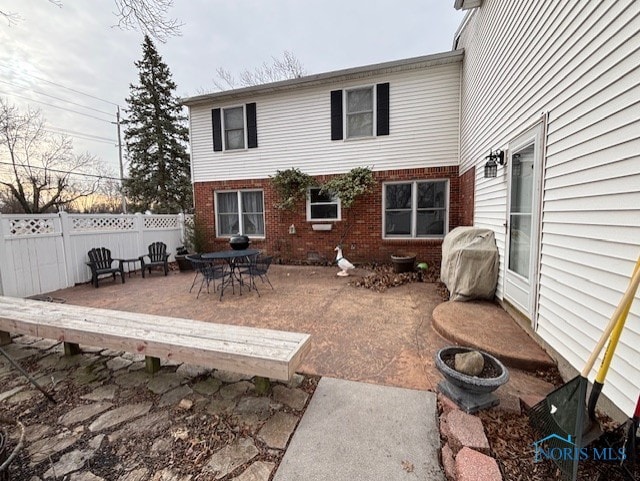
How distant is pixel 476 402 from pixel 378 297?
3025 millimetres

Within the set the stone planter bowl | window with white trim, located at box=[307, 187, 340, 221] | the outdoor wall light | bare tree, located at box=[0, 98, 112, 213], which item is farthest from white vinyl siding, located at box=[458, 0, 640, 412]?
bare tree, located at box=[0, 98, 112, 213]

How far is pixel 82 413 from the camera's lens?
2146 millimetres

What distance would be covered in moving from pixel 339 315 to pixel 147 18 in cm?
475

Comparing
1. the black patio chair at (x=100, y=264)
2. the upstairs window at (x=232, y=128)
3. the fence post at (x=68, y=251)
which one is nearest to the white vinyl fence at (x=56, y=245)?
the fence post at (x=68, y=251)

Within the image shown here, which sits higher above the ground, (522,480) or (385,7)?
(385,7)

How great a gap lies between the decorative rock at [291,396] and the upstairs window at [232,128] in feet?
24.6

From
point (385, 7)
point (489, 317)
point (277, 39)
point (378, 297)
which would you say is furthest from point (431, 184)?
point (277, 39)

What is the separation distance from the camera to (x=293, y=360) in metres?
1.97

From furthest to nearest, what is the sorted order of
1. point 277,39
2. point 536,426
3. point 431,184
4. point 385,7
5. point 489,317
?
point 277,39, point 385,7, point 431,184, point 489,317, point 536,426

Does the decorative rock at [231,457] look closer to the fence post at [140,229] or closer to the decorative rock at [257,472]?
the decorative rock at [257,472]

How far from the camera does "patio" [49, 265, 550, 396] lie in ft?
8.53

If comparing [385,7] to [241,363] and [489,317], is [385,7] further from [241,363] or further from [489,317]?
[241,363]

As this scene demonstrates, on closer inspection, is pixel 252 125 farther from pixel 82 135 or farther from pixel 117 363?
pixel 82 135

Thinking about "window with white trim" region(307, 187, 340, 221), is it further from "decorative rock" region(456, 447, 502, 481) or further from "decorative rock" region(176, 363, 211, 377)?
"decorative rock" region(456, 447, 502, 481)
